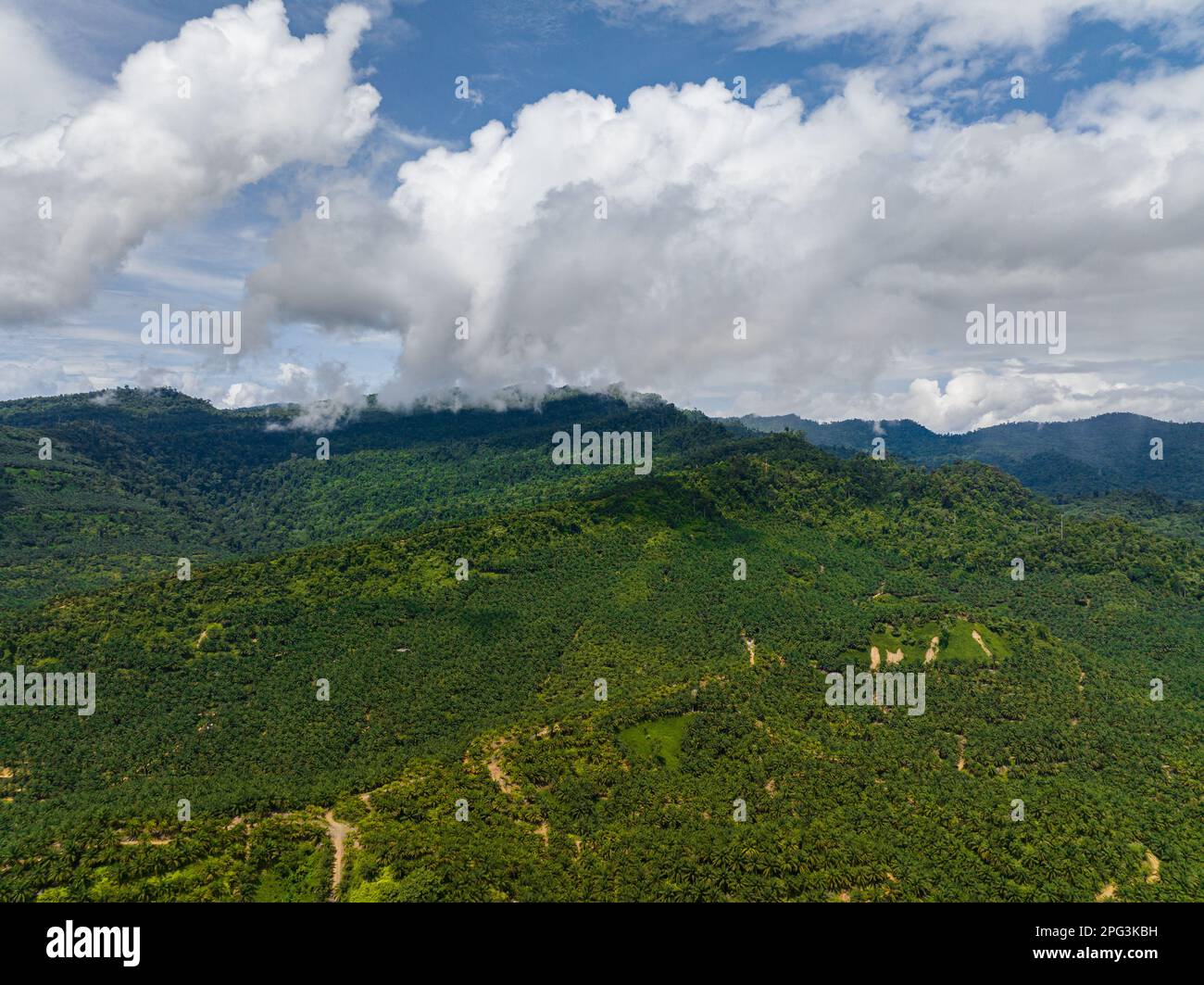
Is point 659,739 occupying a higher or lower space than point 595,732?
lower

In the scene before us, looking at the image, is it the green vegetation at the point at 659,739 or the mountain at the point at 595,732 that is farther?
the green vegetation at the point at 659,739

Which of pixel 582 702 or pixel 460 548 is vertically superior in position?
pixel 460 548

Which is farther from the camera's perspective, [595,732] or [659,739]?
[659,739]

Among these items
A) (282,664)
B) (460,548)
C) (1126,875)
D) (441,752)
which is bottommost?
(1126,875)

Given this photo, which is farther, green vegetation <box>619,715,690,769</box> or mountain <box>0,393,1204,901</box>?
green vegetation <box>619,715,690,769</box>

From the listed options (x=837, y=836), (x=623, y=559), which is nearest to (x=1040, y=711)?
(x=837, y=836)

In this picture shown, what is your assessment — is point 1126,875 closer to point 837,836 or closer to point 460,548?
point 837,836
